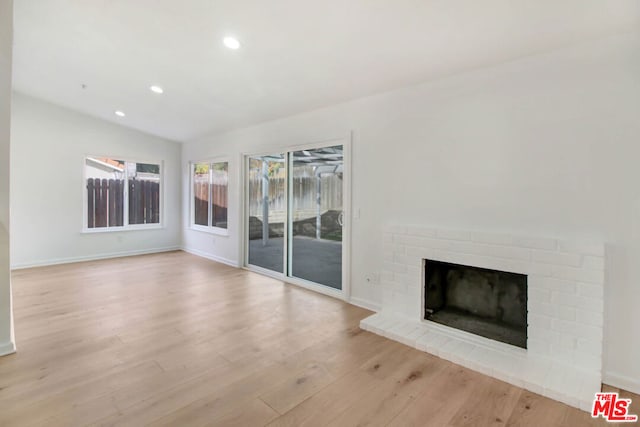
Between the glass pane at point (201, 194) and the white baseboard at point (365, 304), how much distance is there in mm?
4042

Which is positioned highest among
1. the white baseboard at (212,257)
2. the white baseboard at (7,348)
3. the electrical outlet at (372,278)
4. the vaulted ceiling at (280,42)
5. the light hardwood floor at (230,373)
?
the vaulted ceiling at (280,42)

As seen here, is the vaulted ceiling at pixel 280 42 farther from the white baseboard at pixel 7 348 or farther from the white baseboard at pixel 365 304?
the white baseboard at pixel 7 348

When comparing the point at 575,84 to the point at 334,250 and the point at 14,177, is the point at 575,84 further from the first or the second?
the point at 14,177

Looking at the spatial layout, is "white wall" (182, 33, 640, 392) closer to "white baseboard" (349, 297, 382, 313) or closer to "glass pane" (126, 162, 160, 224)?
"white baseboard" (349, 297, 382, 313)

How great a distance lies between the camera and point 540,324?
241cm

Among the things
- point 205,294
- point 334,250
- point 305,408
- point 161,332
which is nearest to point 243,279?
point 205,294

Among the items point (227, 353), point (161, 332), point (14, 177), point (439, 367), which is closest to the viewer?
point (439, 367)

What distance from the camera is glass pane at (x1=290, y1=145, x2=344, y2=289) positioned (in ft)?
13.4

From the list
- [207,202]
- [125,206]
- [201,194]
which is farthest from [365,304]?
[125,206]

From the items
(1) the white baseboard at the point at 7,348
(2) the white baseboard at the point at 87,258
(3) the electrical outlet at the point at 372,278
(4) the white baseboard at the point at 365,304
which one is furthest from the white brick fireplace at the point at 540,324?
(2) the white baseboard at the point at 87,258

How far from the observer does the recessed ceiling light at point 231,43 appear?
9.11 ft

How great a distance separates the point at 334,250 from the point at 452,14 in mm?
A: 2896

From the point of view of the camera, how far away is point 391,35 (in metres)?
2.42

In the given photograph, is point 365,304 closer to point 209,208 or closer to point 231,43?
point 231,43
